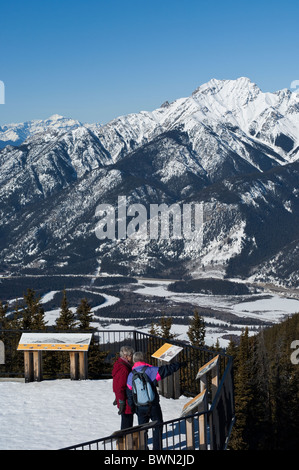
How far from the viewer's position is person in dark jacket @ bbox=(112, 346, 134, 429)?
1791 centimetres

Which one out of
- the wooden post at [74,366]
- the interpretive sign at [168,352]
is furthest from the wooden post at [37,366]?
the interpretive sign at [168,352]

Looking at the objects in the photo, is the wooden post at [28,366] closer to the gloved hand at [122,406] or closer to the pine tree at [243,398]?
the gloved hand at [122,406]

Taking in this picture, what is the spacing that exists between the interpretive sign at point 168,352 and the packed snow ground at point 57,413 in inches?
66.1

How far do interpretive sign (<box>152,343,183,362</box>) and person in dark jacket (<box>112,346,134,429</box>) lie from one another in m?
3.83

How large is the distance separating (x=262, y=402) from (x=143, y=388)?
41.4 meters

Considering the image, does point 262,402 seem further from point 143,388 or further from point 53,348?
point 143,388

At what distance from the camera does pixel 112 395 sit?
944 inches

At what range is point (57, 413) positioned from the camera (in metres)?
21.8

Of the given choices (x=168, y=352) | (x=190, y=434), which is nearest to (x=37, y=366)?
(x=168, y=352)

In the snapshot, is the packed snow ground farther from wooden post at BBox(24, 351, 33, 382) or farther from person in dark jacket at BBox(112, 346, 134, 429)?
person in dark jacket at BBox(112, 346, 134, 429)

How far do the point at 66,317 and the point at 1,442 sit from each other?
29.1 m
